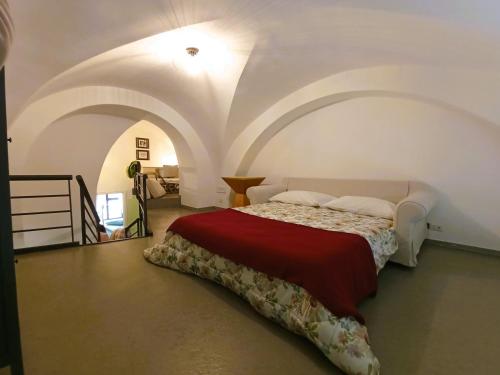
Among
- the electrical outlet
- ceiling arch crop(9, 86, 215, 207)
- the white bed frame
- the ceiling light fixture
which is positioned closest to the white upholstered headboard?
the white bed frame

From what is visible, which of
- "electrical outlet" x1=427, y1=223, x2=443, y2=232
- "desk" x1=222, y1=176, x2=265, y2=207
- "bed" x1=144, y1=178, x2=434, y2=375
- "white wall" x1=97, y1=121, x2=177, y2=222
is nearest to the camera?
"bed" x1=144, y1=178, x2=434, y2=375

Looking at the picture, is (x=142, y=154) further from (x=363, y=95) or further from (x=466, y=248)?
(x=466, y=248)

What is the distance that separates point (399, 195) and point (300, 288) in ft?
7.63

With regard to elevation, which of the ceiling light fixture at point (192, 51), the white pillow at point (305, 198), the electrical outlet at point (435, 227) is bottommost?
the electrical outlet at point (435, 227)

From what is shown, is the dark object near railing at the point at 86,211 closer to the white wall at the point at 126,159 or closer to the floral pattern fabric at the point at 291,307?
the floral pattern fabric at the point at 291,307

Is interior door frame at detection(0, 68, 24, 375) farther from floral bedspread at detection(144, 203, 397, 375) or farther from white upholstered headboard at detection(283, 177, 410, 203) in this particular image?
white upholstered headboard at detection(283, 177, 410, 203)

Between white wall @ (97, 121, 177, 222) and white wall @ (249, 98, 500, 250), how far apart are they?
5312 millimetres

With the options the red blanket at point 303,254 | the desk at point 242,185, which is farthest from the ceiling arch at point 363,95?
A: the red blanket at point 303,254

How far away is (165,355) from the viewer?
4.39 feet

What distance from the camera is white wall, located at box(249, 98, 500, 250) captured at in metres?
2.82

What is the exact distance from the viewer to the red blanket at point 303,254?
143cm

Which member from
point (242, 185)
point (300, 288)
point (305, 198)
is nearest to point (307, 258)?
point (300, 288)

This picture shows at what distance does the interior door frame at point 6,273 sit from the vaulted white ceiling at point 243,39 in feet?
4.52

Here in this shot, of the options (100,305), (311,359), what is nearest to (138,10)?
(100,305)
